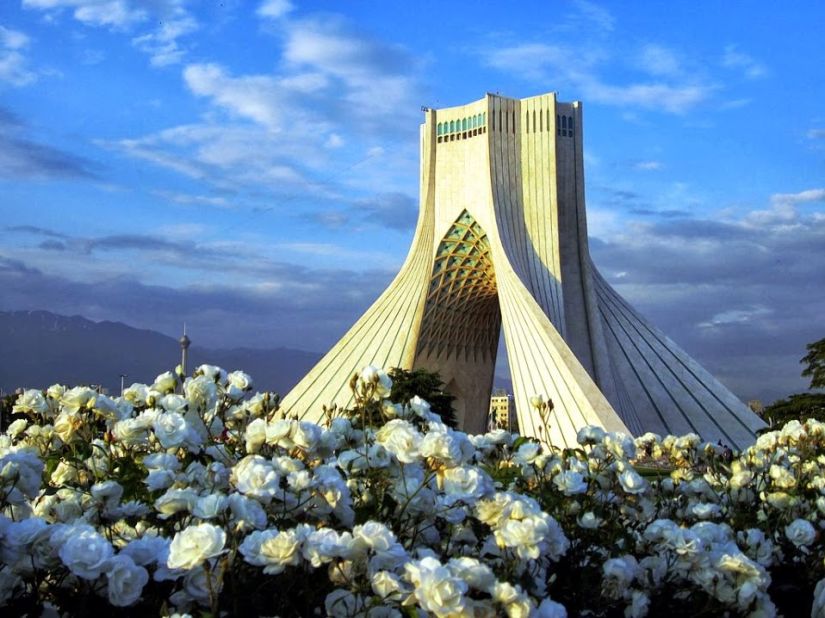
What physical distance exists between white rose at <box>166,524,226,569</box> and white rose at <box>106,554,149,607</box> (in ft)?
0.51

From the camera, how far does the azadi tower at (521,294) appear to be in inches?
794

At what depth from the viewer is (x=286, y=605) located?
7.34 feet

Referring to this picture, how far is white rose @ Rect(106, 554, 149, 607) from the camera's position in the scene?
1985 mm

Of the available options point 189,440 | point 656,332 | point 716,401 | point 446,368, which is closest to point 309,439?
point 189,440

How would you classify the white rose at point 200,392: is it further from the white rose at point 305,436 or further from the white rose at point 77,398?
the white rose at point 305,436

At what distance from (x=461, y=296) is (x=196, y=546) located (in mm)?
23529

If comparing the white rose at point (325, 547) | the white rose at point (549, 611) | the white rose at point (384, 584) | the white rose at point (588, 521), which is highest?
the white rose at point (325, 547)

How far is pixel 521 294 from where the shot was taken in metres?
20.5

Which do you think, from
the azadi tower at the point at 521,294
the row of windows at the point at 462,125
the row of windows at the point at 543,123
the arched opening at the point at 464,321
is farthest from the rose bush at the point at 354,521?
the row of windows at the point at 462,125

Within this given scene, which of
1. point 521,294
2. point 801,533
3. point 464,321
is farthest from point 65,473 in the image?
point 464,321

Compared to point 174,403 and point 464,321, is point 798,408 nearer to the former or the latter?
point 464,321

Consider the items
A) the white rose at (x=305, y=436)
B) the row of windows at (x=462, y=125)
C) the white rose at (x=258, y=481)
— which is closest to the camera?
the white rose at (x=258, y=481)

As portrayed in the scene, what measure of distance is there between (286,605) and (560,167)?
21.6 metres

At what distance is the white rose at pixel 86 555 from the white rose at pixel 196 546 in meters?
0.17
